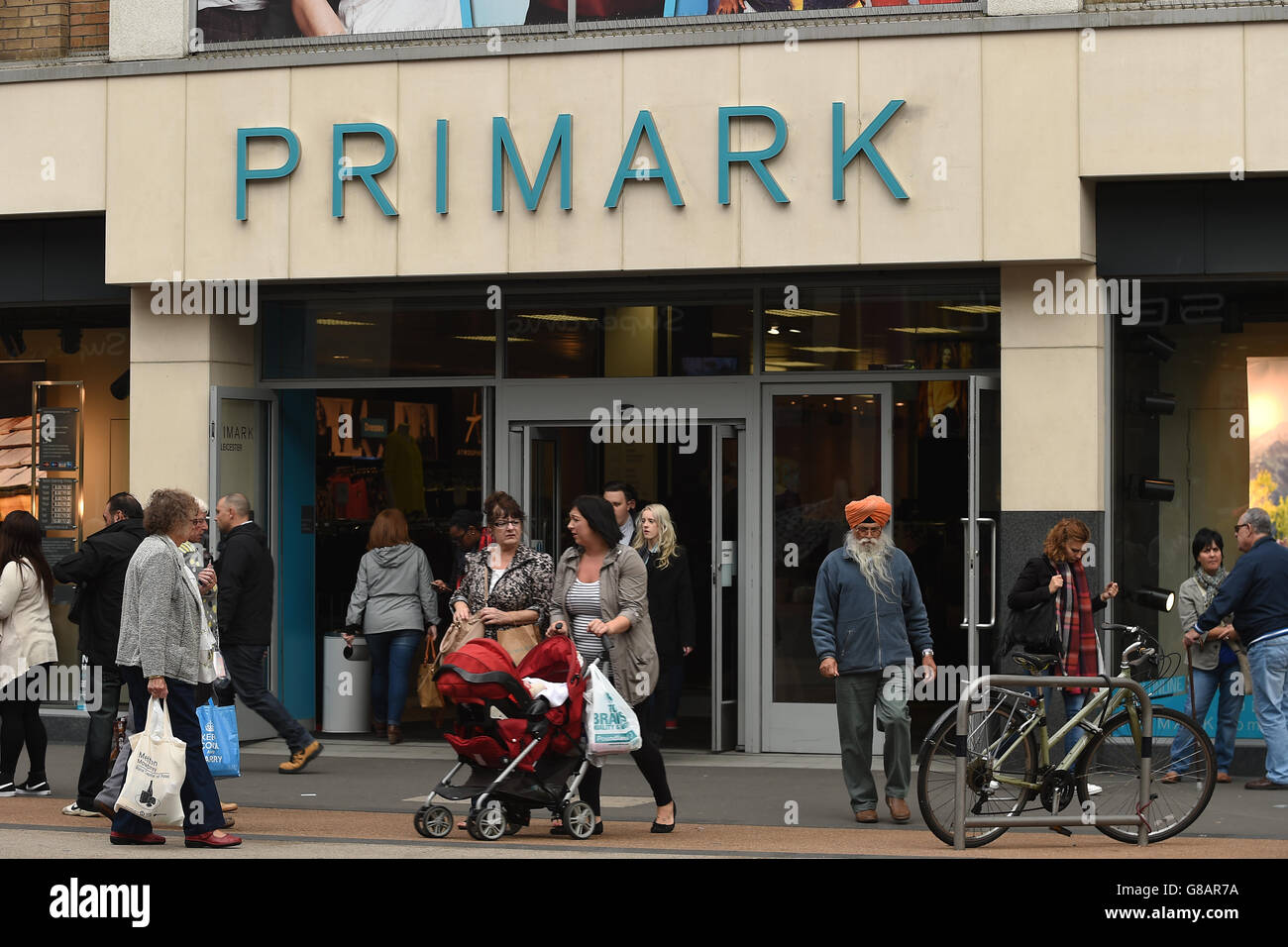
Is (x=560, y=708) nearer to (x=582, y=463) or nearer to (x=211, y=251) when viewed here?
(x=582, y=463)

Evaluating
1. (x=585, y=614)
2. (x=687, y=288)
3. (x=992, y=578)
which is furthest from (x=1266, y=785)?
(x=687, y=288)

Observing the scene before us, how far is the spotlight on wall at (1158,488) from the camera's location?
12.8 meters

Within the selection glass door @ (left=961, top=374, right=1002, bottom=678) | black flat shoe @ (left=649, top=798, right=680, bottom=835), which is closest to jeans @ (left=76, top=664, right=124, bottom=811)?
black flat shoe @ (left=649, top=798, right=680, bottom=835)

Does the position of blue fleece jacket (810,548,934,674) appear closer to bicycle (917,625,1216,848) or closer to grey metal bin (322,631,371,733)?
bicycle (917,625,1216,848)

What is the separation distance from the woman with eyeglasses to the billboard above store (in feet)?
13.7

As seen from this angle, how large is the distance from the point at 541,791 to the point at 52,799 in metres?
3.74

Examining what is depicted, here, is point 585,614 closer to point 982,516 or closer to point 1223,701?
point 982,516

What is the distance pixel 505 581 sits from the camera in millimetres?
10234

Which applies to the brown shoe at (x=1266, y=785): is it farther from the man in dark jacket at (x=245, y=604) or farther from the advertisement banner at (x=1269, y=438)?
the man in dark jacket at (x=245, y=604)

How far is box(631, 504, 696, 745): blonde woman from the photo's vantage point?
41.1ft

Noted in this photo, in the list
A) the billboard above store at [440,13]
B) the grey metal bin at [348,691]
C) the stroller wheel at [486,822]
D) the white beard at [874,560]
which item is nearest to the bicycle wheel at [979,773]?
the white beard at [874,560]

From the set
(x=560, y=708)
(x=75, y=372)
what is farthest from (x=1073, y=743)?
(x=75, y=372)

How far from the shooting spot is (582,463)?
45.2ft

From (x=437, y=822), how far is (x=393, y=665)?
4.69 metres
